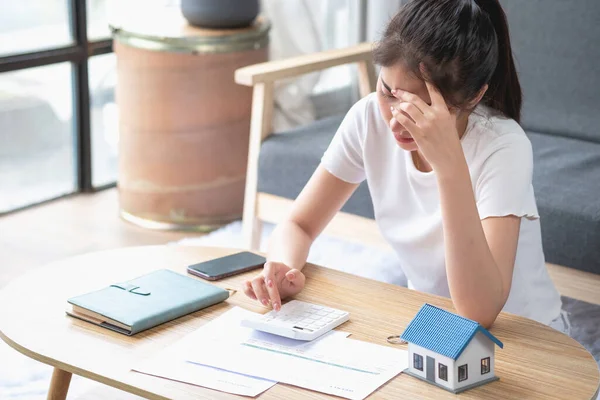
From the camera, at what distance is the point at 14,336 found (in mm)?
1226

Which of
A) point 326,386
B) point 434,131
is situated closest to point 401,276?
point 434,131

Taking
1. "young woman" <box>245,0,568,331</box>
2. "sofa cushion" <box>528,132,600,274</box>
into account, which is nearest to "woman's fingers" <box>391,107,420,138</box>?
"young woman" <box>245,0,568,331</box>

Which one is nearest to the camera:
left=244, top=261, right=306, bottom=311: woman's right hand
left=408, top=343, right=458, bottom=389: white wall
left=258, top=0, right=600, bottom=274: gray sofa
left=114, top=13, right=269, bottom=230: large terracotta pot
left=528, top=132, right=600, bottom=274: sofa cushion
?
left=408, top=343, right=458, bottom=389: white wall

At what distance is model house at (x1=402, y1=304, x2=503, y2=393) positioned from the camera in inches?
42.6

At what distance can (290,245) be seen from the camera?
152 centimetres

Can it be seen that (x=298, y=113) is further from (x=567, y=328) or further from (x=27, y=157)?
(x=567, y=328)

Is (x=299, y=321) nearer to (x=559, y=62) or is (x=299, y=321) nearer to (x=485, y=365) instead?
(x=485, y=365)

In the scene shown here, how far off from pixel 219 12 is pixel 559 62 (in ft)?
3.24

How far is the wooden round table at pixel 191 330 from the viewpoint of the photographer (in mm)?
1096

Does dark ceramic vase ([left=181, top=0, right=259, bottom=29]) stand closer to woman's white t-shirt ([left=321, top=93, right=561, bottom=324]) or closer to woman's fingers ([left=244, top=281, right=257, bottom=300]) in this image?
woman's white t-shirt ([left=321, top=93, right=561, bottom=324])

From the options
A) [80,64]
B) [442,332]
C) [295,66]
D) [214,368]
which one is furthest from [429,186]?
[80,64]

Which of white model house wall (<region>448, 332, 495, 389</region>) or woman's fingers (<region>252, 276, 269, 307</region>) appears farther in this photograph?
woman's fingers (<region>252, 276, 269, 307</region>)

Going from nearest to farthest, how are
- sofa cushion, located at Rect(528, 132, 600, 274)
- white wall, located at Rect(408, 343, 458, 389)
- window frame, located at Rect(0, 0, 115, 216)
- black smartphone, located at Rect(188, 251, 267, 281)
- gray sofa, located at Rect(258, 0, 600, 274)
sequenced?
white wall, located at Rect(408, 343, 458, 389) < black smartphone, located at Rect(188, 251, 267, 281) < sofa cushion, located at Rect(528, 132, 600, 274) < gray sofa, located at Rect(258, 0, 600, 274) < window frame, located at Rect(0, 0, 115, 216)

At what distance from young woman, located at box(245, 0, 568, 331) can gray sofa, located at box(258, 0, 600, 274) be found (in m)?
0.58
